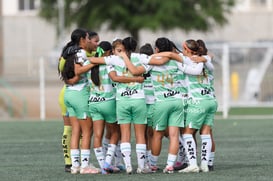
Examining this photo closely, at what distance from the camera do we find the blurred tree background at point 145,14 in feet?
173

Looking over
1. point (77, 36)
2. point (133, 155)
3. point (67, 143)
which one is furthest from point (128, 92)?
point (133, 155)

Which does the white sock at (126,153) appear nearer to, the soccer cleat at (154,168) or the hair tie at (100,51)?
the soccer cleat at (154,168)

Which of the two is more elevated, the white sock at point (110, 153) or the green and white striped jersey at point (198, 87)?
the green and white striped jersey at point (198, 87)

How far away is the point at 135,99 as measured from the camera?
1457 cm

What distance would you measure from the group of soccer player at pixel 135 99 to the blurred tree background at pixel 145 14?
3700cm

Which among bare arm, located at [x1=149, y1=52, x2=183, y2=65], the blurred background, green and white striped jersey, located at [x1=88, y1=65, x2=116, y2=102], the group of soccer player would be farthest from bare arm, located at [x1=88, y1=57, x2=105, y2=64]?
the blurred background

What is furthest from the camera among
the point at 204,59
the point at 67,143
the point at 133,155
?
the point at 133,155

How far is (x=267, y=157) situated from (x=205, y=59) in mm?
2733

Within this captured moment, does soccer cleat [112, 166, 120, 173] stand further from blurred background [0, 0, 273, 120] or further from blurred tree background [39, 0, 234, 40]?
blurred tree background [39, 0, 234, 40]

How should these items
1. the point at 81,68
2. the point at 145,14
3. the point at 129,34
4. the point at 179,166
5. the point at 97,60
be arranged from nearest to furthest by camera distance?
the point at 97,60 < the point at 81,68 < the point at 179,166 < the point at 145,14 < the point at 129,34

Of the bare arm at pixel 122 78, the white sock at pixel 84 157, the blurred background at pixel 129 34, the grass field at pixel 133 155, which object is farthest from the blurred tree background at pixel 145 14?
the bare arm at pixel 122 78

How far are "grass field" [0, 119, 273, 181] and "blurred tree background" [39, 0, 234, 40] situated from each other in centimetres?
2602

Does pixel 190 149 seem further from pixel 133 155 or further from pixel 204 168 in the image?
pixel 133 155

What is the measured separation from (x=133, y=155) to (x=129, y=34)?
37.4 m
